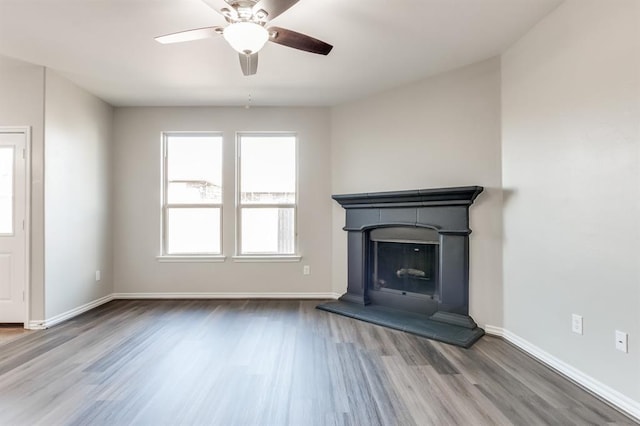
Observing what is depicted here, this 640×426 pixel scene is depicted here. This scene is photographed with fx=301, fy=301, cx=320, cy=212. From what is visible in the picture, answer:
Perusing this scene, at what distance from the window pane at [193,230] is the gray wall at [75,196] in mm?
809

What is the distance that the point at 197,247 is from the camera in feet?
13.7

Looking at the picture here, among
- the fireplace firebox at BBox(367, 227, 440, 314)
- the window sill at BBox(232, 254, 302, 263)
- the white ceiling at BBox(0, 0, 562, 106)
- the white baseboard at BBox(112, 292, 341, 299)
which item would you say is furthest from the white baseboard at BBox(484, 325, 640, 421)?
the white ceiling at BBox(0, 0, 562, 106)

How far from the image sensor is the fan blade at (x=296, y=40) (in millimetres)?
1933

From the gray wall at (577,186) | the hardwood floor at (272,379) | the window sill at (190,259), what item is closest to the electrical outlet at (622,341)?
the gray wall at (577,186)

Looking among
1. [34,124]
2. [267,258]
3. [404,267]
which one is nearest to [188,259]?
[267,258]

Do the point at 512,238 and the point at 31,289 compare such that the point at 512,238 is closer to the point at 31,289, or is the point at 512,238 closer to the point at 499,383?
the point at 499,383

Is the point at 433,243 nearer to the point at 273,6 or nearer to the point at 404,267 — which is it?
the point at 404,267

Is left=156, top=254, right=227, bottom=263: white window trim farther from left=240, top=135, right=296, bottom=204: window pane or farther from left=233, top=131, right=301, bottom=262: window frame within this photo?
left=240, top=135, right=296, bottom=204: window pane

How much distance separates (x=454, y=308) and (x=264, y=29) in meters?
2.93

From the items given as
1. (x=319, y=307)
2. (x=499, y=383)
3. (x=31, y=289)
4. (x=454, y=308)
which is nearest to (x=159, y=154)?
(x=31, y=289)

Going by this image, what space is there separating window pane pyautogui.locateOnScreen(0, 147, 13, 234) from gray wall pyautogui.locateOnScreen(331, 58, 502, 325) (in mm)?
3519

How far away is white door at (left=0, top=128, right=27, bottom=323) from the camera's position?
120 inches

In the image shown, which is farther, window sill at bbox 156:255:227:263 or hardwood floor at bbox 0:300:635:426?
window sill at bbox 156:255:227:263

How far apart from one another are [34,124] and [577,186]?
4.84 meters
